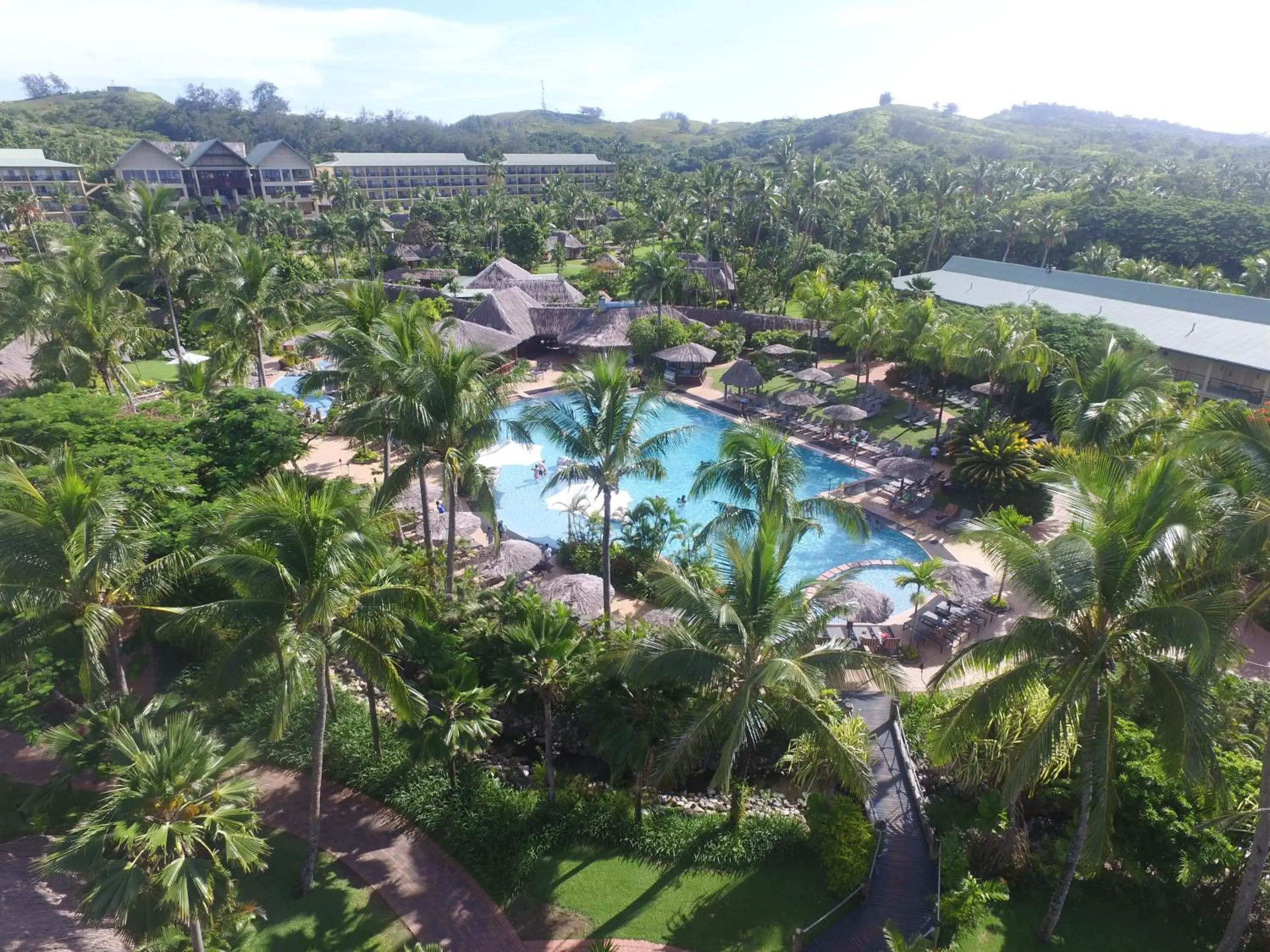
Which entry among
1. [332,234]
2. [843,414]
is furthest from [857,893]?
[332,234]

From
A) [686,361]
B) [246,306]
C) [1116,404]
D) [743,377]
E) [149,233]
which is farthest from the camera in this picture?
[686,361]

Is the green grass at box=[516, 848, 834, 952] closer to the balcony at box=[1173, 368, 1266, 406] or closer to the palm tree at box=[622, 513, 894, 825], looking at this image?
the palm tree at box=[622, 513, 894, 825]

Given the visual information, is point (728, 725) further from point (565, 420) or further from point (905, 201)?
point (905, 201)

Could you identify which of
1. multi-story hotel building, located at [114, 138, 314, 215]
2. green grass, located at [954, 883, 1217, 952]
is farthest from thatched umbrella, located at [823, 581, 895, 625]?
multi-story hotel building, located at [114, 138, 314, 215]

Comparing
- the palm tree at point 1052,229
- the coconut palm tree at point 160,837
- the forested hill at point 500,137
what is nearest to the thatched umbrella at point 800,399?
the coconut palm tree at point 160,837

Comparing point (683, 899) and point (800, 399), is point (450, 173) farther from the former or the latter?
point (683, 899)

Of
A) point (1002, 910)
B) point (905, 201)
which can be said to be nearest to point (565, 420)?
point (1002, 910)

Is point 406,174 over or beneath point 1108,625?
over

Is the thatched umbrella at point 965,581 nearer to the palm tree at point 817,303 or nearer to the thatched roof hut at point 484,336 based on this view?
the palm tree at point 817,303
